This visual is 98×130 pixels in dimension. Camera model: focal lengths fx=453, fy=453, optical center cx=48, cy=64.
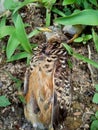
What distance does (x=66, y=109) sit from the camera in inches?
108

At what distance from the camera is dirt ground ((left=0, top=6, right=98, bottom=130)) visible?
2773 millimetres

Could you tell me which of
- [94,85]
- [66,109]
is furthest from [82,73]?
[66,109]

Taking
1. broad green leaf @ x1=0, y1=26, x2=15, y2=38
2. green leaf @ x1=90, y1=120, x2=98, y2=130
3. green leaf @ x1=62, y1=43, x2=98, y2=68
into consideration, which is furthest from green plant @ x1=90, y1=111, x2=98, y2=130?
broad green leaf @ x1=0, y1=26, x2=15, y2=38

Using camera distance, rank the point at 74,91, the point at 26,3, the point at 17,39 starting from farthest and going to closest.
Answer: the point at 26,3 < the point at 17,39 < the point at 74,91

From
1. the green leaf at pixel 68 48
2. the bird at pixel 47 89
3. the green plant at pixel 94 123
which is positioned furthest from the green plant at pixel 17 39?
the green plant at pixel 94 123

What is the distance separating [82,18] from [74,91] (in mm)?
471

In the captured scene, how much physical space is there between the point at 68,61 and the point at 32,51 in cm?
25

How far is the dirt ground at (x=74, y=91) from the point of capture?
9.10ft

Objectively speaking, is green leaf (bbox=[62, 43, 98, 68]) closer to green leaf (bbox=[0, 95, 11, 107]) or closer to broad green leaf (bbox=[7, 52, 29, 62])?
broad green leaf (bbox=[7, 52, 29, 62])

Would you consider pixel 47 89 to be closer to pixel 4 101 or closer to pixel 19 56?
pixel 4 101

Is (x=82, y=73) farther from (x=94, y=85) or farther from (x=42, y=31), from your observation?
(x=42, y=31)

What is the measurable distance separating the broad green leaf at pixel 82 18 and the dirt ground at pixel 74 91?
0.24 metres

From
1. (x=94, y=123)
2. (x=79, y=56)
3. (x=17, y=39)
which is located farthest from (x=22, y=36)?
(x=94, y=123)

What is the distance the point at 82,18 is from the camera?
2902mm
